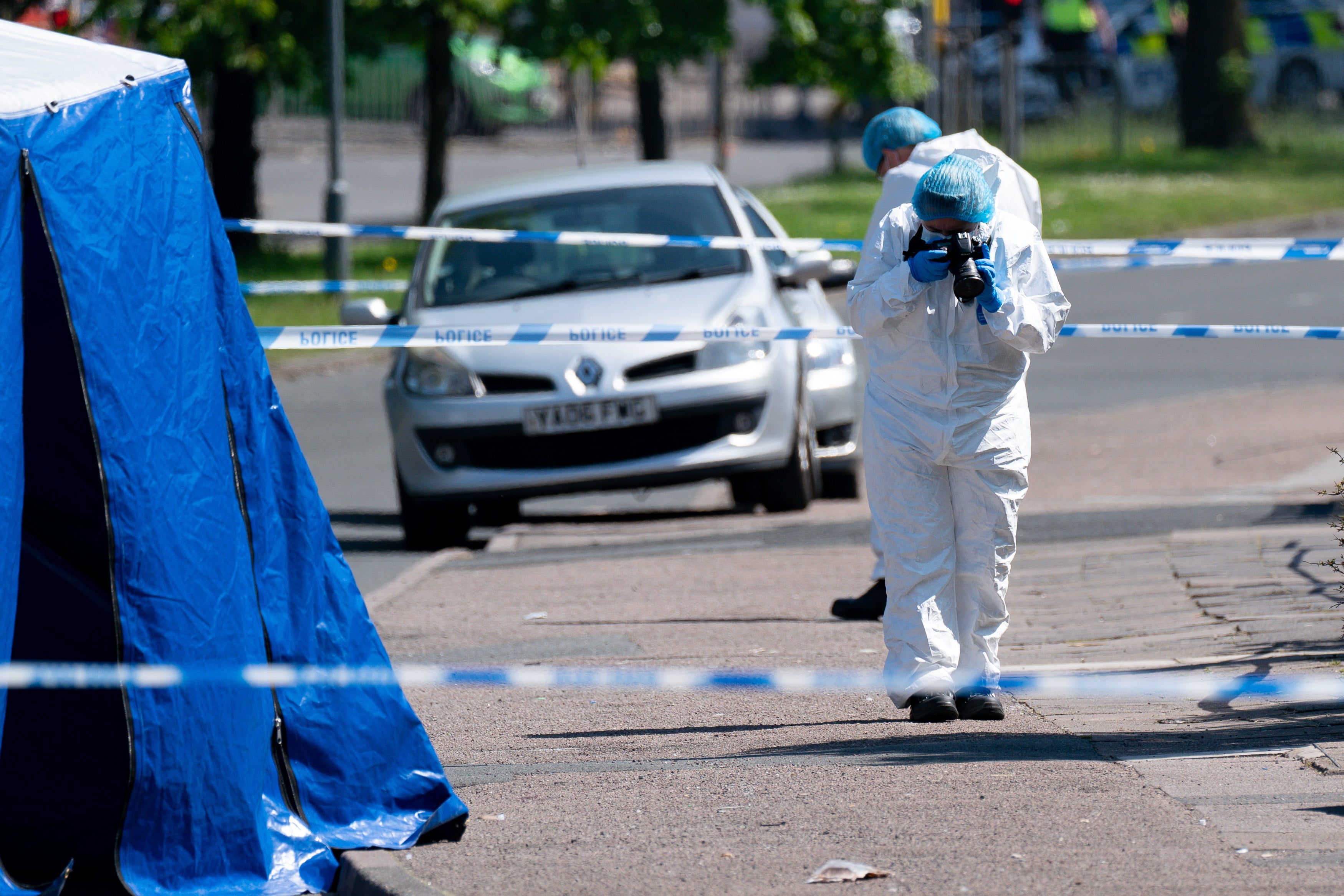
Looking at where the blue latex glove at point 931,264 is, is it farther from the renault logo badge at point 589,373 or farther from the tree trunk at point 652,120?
the tree trunk at point 652,120

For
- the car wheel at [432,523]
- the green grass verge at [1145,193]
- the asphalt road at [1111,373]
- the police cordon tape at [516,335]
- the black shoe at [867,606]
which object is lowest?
the green grass verge at [1145,193]

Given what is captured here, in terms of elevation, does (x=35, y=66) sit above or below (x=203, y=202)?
above

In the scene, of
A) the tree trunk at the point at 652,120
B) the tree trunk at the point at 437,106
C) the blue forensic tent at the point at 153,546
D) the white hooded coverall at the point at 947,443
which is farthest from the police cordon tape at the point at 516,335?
the tree trunk at the point at 652,120

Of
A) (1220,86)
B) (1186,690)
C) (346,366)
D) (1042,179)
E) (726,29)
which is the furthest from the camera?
(1220,86)

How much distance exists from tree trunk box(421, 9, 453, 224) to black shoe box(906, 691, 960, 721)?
1754 cm

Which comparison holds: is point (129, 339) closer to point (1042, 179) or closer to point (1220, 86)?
point (1042, 179)

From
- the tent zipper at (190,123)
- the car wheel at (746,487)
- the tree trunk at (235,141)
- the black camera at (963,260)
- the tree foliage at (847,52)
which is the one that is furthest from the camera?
the tree foliage at (847,52)

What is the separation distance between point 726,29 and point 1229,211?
660cm

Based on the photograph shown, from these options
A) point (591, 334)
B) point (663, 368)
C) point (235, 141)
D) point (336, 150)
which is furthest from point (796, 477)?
point (235, 141)

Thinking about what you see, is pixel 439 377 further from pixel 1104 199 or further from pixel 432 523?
pixel 1104 199

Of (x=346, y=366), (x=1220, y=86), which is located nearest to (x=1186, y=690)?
(x=346, y=366)

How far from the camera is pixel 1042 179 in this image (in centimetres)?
2770

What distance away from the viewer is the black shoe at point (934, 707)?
201 inches

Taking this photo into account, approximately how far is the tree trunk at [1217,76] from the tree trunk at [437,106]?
13.3 metres
